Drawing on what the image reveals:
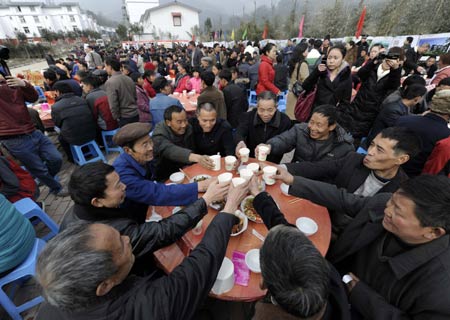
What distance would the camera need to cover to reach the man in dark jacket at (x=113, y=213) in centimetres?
169

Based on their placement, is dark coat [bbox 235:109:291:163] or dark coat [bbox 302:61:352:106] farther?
dark coat [bbox 302:61:352:106]

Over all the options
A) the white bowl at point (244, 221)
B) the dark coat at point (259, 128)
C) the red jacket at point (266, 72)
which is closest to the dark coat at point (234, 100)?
the red jacket at point (266, 72)

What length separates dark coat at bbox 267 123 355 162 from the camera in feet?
9.68

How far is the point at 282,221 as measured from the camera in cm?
173

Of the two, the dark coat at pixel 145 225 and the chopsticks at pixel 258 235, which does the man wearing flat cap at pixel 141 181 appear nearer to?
the dark coat at pixel 145 225

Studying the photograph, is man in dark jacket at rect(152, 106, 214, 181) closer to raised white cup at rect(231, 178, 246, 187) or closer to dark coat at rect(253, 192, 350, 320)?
raised white cup at rect(231, 178, 246, 187)

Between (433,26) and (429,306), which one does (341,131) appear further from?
(433,26)

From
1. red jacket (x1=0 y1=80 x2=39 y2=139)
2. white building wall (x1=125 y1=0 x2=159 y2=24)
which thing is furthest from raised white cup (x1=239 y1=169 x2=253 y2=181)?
white building wall (x1=125 y1=0 x2=159 y2=24)

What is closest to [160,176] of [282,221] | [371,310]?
[282,221]

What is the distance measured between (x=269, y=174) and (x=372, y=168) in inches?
42.1

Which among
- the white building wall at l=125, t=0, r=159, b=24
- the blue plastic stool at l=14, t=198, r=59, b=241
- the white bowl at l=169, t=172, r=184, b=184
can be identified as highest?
the white building wall at l=125, t=0, r=159, b=24

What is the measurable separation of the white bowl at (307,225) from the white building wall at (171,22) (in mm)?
55978

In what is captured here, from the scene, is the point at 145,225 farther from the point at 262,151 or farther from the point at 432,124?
the point at 432,124

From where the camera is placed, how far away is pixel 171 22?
158ft
